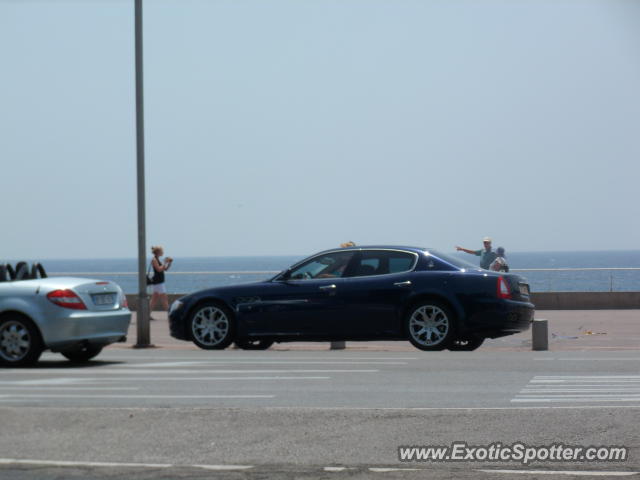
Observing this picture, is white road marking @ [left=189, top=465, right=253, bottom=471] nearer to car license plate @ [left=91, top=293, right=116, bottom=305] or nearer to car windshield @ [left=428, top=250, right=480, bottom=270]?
car license plate @ [left=91, top=293, right=116, bottom=305]

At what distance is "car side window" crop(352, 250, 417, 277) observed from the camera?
17062 millimetres

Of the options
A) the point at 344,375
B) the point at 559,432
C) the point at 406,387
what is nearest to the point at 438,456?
the point at 559,432

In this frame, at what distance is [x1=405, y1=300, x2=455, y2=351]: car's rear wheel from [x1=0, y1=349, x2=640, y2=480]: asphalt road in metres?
1.22

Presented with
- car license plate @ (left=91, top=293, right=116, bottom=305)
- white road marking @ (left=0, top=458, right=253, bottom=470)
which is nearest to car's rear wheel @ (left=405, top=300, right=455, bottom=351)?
car license plate @ (left=91, top=293, right=116, bottom=305)

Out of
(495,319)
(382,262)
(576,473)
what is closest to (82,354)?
(382,262)

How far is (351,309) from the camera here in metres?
17.2

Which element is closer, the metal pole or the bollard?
the bollard

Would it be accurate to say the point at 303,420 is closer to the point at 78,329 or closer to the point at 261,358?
the point at 78,329

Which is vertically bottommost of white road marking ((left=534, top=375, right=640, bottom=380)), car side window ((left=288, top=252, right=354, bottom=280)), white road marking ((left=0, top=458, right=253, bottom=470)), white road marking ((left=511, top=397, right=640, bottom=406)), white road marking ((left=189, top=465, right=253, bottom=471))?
white road marking ((left=534, top=375, right=640, bottom=380))

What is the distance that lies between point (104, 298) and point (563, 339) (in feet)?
28.7

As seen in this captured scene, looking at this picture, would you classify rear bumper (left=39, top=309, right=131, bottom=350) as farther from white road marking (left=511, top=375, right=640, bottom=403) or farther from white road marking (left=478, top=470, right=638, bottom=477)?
white road marking (left=478, top=470, right=638, bottom=477)

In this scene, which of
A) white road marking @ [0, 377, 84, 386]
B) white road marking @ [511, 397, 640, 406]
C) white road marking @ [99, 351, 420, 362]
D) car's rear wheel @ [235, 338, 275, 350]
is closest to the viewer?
white road marking @ [511, 397, 640, 406]

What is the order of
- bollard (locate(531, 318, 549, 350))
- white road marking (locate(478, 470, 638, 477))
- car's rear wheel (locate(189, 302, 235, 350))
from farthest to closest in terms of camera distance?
bollard (locate(531, 318, 549, 350)) < car's rear wheel (locate(189, 302, 235, 350)) < white road marking (locate(478, 470, 638, 477))

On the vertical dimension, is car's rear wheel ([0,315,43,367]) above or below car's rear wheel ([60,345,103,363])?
above
